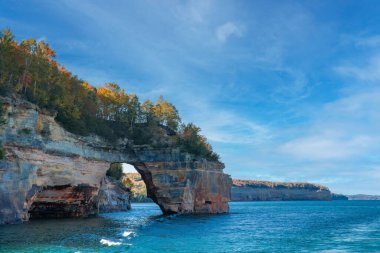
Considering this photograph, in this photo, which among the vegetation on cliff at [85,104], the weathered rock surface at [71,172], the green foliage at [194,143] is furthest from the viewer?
the green foliage at [194,143]

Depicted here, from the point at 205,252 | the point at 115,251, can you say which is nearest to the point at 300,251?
the point at 205,252

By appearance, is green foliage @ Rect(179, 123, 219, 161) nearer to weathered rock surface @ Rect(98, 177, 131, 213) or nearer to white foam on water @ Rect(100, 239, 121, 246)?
weathered rock surface @ Rect(98, 177, 131, 213)

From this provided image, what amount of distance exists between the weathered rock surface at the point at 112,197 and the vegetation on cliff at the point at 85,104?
51.2 feet

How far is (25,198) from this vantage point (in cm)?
4328

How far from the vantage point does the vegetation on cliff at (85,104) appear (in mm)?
49250

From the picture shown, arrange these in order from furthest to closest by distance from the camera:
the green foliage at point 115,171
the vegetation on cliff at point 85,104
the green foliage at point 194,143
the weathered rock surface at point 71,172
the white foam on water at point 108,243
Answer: the green foliage at point 115,171
the green foliage at point 194,143
the vegetation on cliff at point 85,104
the weathered rock surface at point 71,172
the white foam on water at point 108,243

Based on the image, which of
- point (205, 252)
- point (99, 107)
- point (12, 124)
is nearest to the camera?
point (205, 252)

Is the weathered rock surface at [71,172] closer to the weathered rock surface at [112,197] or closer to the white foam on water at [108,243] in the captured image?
the weathered rock surface at [112,197]

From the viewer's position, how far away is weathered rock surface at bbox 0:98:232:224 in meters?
42.2

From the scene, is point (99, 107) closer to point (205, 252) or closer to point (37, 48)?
point (37, 48)

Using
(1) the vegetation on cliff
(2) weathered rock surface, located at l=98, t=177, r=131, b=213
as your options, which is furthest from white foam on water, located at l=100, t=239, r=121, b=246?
(2) weathered rock surface, located at l=98, t=177, r=131, b=213

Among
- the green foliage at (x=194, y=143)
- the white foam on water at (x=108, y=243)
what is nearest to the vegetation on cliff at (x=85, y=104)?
the green foliage at (x=194, y=143)

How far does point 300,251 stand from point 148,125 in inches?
1923

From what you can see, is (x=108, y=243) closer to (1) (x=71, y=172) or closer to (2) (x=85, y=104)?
(1) (x=71, y=172)
